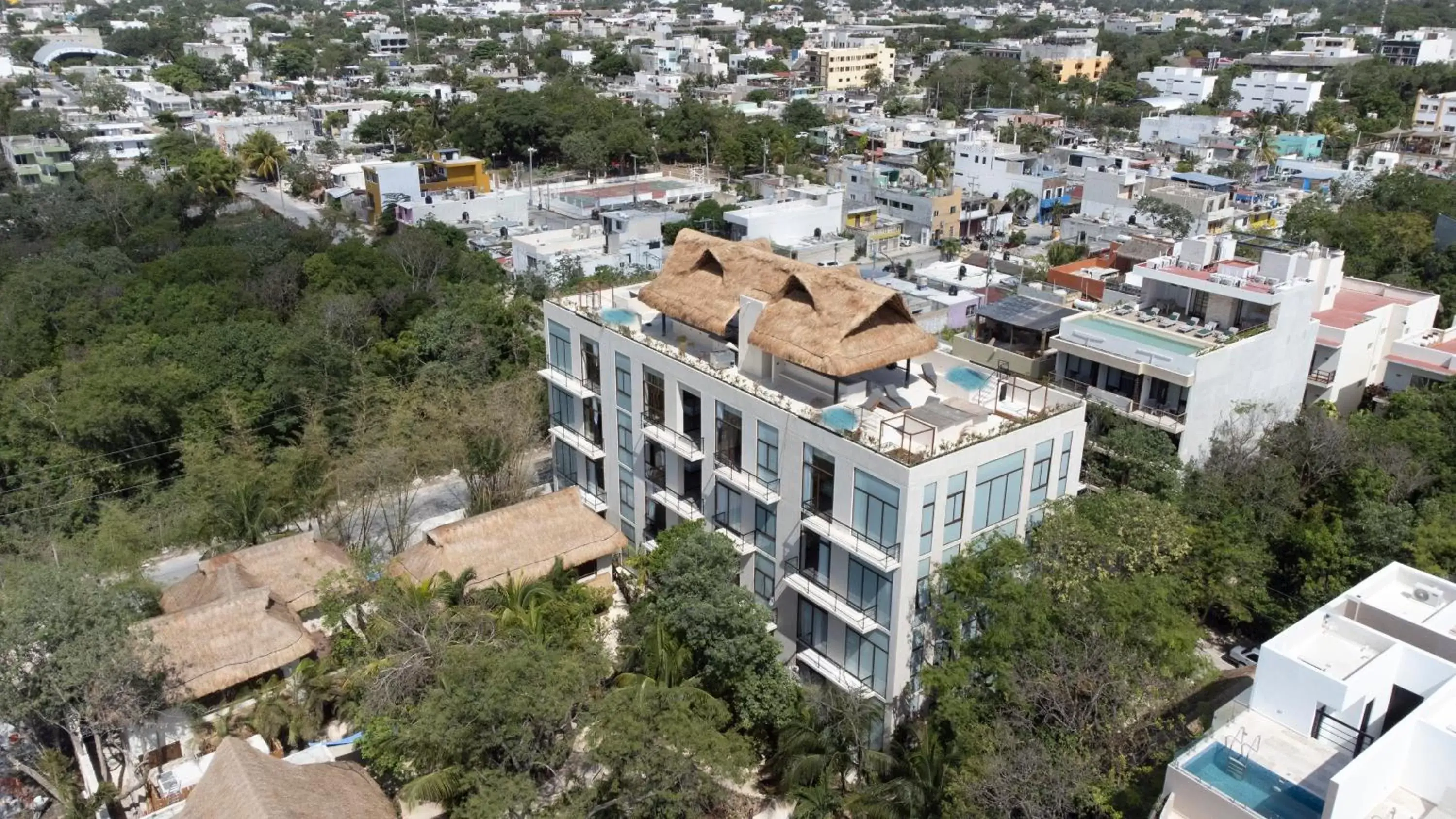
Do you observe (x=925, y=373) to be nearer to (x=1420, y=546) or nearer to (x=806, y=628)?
(x=806, y=628)

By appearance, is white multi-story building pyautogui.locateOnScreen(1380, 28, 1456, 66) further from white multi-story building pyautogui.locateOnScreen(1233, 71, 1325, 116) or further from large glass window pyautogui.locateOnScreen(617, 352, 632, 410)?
large glass window pyautogui.locateOnScreen(617, 352, 632, 410)

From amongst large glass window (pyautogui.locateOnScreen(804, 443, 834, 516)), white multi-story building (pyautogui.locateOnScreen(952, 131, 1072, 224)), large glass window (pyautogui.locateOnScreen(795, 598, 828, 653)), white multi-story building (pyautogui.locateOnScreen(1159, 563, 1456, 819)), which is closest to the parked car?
white multi-story building (pyautogui.locateOnScreen(1159, 563, 1456, 819))

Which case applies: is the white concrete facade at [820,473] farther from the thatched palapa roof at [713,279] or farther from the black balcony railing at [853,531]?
the thatched palapa roof at [713,279]

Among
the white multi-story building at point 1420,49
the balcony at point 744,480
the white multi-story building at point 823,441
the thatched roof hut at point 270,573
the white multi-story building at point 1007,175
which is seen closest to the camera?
the white multi-story building at point 823,441

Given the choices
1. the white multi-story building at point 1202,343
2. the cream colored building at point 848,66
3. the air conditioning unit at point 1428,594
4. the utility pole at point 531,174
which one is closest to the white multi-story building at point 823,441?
the white multi-story building at point 1202,343

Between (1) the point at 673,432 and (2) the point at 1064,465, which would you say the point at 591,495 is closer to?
(1) the point at 673,432

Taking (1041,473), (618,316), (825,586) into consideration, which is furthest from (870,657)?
(618,316)
